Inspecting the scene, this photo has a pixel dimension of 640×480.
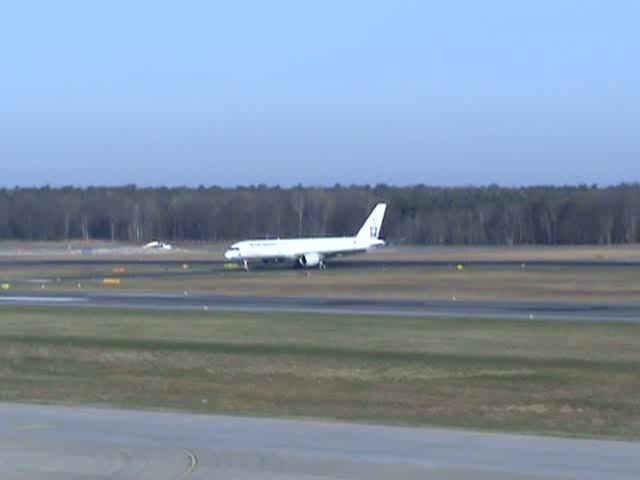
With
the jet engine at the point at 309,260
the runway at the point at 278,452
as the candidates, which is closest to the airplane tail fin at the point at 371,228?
the jet engine at the point at 309,260

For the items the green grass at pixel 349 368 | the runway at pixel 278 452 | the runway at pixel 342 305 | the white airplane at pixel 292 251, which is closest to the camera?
the runway at pixel 278 452

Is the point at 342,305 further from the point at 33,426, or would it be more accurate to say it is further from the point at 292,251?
the point at 292,251

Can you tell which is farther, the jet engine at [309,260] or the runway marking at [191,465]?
the jet engine at [309,260]

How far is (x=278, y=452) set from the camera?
15648 mm

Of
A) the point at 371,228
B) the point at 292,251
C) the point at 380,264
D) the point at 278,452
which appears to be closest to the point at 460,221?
the point at 371,228

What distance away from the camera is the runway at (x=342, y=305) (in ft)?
152

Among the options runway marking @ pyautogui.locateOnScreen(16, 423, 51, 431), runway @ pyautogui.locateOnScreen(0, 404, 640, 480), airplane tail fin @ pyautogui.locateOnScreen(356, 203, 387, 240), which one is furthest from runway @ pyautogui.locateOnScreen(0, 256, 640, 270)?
runway marking @ pyautogui.locateOnScreen(16, 423, 51, 431)

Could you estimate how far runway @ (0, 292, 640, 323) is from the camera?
4625cm

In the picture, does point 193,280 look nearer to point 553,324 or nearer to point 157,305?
point 157,305

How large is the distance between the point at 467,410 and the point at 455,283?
47.6m

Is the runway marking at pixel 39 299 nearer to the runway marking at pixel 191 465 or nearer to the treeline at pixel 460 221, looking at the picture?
the runway marking at pixel 191 465

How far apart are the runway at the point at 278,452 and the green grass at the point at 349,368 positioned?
2.75 m

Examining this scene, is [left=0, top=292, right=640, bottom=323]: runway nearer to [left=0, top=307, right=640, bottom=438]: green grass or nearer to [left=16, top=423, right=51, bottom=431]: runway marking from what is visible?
[left=0, top=307, right=640, bottom=438]: green grass

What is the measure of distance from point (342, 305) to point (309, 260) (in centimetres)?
4024
